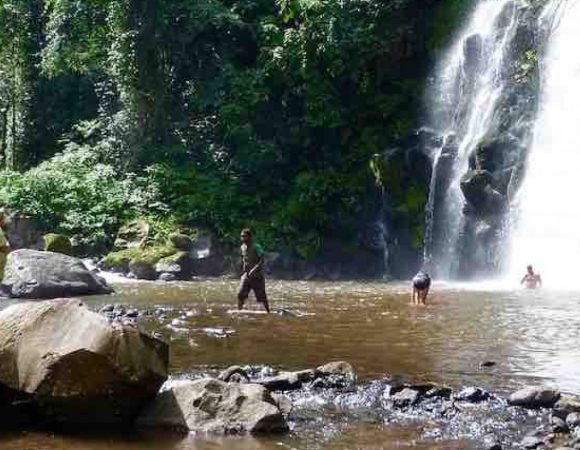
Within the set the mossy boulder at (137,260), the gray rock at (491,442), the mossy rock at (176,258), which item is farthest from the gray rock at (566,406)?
the mossy rock at (176,258)

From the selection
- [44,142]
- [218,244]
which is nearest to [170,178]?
[218,244]

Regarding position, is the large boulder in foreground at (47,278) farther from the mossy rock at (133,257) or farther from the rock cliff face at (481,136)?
the rock cliff face at (481,136)

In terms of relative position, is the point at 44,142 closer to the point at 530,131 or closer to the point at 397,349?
the point at 530,131

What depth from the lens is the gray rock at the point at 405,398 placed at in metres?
7.72

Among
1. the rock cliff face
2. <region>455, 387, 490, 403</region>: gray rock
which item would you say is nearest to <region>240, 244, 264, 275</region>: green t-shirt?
<region>455, 387, 490, 403</region>: gray rock

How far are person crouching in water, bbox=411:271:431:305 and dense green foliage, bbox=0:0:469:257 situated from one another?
10.0 meters

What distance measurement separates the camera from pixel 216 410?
23.0 feet

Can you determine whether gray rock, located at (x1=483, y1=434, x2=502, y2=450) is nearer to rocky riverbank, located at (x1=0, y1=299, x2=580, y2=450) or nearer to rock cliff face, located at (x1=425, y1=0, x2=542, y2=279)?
rocky riverbank, located at (x1=0, y1=299, x2=580, y2=450)

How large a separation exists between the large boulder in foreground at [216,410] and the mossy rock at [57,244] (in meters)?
18.3

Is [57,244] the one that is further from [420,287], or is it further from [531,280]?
[531,280]

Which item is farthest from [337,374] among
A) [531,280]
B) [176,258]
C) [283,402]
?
[176,258]

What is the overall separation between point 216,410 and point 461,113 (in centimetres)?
2162

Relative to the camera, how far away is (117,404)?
276 inches

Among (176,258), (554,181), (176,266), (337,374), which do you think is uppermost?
(554,181)
